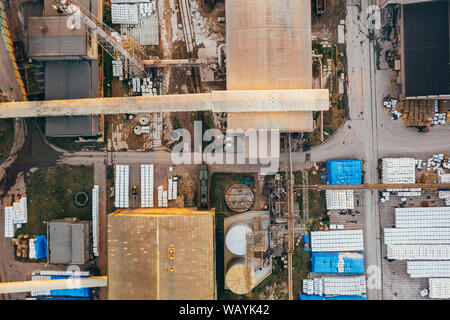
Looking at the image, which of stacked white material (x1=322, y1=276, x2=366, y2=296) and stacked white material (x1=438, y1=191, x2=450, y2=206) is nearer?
stacked white material (x1=438, y1=191, x2=450, y2=206)

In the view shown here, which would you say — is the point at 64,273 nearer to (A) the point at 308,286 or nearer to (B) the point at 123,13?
(A) the point at 308,286

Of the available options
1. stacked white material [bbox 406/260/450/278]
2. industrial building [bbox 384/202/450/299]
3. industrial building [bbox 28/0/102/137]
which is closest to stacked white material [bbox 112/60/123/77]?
industrial building [bbox 28/0/102/137]

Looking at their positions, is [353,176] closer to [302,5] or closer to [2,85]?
[302,5]

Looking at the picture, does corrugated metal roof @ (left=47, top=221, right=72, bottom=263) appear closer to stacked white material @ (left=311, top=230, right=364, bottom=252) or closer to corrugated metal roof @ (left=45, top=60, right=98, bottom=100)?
corrugated metal roof @ (left=45, top=60, right=98, bottom=100)

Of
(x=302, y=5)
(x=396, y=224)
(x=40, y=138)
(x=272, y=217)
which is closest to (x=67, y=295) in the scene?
(x=40, y=138)

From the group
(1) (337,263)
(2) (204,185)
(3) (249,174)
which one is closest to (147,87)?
(2) (204,185)
